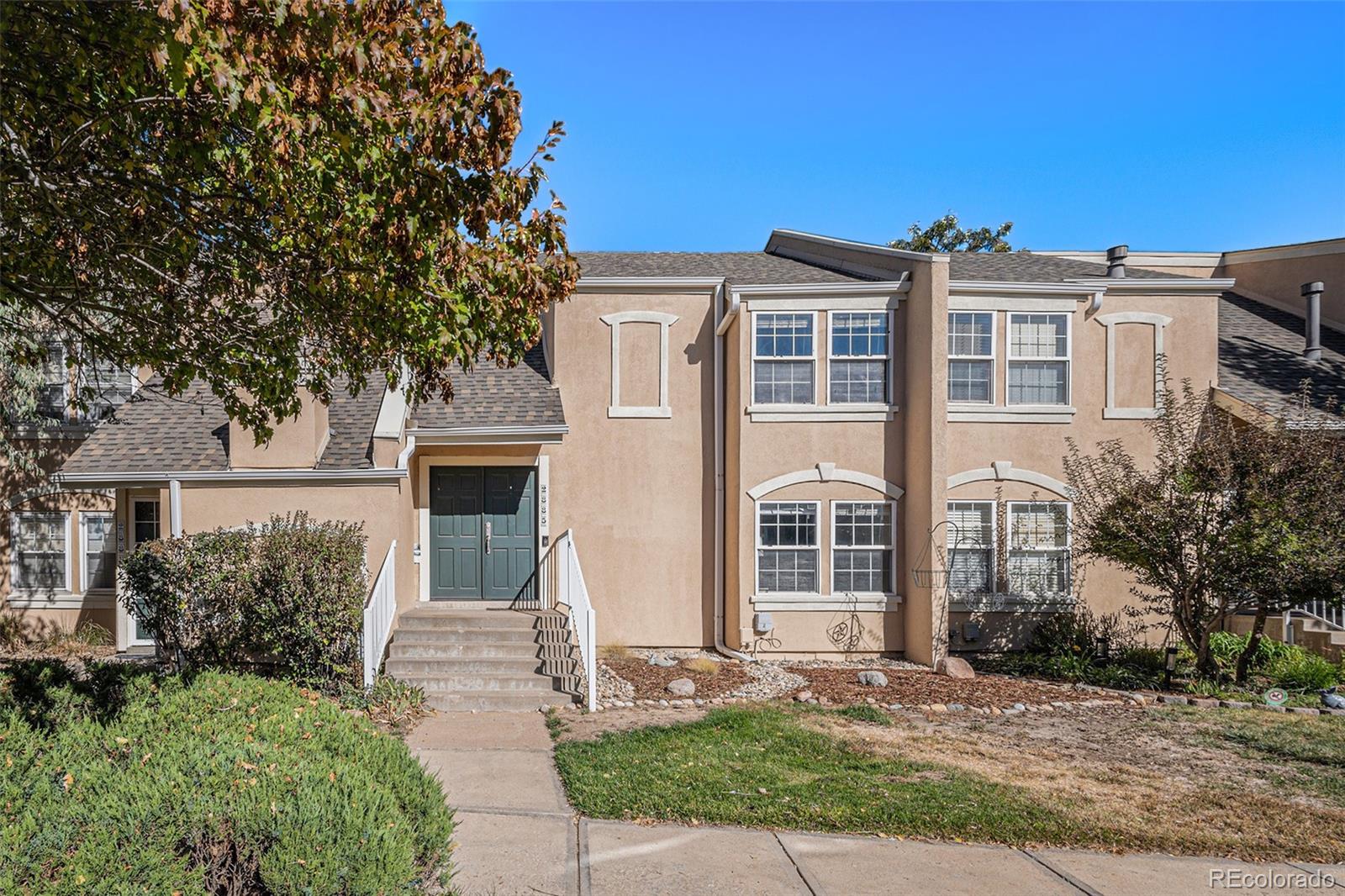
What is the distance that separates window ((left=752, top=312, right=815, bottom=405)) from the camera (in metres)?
12.3

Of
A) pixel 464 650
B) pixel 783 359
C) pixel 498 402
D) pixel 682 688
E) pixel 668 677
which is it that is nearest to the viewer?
pixel 682 688

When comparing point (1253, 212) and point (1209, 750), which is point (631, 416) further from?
point (1253, 212)

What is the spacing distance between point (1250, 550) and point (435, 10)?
10855 millimetres

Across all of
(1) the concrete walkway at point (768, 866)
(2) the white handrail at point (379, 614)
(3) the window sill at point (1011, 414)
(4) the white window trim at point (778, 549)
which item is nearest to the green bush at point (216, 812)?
(1) the concrete walkway at point (768, 866)

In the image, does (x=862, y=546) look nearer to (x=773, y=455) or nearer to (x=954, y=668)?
(x=773, y=455)

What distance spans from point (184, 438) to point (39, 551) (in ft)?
13.9

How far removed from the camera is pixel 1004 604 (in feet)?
40.0

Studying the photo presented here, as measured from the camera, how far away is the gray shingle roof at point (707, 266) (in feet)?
43.5

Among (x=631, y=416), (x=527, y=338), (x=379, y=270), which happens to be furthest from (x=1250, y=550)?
(x=379, y=270)

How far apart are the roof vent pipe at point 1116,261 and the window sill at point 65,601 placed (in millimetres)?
18097

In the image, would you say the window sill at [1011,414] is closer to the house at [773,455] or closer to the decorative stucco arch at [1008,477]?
the house at [773,455]

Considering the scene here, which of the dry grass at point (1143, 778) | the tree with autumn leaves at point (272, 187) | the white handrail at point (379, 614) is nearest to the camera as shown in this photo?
the tree with autumn leaves at point (272, 187)

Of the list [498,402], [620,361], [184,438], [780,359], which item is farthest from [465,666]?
[780,359]

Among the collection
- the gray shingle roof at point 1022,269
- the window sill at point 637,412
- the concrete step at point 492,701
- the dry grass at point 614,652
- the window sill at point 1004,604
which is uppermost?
the gray shingle roof at point 1022,269
